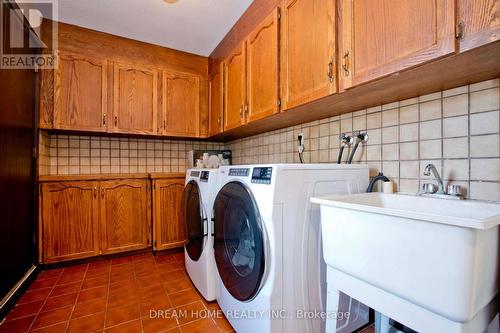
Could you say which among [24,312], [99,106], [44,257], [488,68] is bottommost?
[24,312]

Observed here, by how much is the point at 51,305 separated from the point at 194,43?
2.56 meters

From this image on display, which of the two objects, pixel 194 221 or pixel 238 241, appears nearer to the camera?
pixel 238 241

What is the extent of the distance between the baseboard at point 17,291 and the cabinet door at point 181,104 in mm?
1674

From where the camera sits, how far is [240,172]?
123cm

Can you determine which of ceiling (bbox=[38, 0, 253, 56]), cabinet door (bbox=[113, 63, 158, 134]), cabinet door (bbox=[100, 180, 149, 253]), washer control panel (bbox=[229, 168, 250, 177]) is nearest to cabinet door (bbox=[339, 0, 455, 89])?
washer control panel (bbox=[229, 168, 250, 177])

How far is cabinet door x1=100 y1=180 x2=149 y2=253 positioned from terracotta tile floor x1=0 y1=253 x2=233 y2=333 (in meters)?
0.22

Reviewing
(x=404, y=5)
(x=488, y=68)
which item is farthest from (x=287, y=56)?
(x=488, y=68)

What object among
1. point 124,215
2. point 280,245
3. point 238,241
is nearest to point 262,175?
point 280,245

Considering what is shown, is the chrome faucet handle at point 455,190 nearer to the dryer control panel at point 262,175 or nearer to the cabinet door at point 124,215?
the dryer control panel at point 262,175

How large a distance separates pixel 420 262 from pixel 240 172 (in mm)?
822

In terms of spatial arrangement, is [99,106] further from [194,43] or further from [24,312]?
[24,312]

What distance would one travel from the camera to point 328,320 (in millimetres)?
966

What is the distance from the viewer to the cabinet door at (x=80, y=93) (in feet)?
7.11

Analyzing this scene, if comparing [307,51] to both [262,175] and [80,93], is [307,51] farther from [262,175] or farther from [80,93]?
[80,93]
